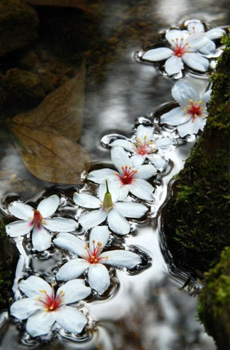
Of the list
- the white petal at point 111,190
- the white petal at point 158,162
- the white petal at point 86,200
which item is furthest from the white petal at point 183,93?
the white petal at point 86,200

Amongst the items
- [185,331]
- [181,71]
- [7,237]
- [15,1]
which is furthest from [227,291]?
[15,1]

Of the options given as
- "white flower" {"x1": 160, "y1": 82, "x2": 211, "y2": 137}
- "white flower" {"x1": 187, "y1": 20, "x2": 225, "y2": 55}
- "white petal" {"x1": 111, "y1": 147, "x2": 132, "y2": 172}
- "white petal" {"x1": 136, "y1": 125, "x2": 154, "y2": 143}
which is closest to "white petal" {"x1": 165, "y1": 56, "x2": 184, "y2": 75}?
"white flower" {"x1": 187, "y1": 20, "x2": 225, "y2": 55}

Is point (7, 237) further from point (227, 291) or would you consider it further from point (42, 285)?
point (227, 291)

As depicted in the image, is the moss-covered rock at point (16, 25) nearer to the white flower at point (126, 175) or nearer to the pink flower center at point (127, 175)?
the white flower at point (126, 175)

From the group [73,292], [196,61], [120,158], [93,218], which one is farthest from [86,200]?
[196,61]

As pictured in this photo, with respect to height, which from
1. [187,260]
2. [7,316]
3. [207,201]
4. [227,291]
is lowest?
[7,316]

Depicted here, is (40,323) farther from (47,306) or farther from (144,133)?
(144,133)

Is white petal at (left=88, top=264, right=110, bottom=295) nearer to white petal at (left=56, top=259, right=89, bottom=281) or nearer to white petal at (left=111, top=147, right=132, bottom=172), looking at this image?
white petal at (left=56, top=259, right=89, bottom=281)
